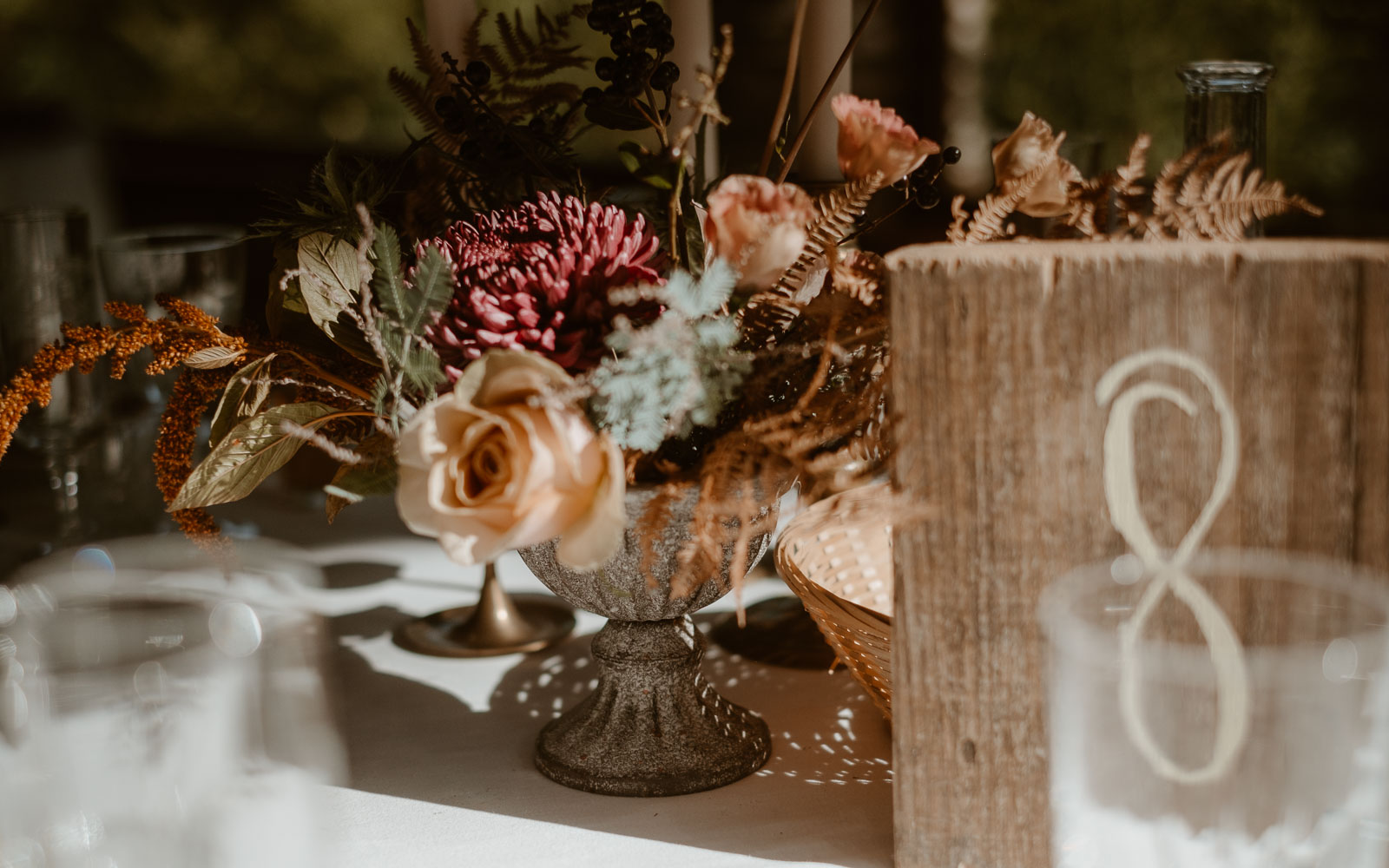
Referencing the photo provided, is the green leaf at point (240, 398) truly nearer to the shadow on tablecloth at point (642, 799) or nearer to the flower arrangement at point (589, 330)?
the flower arrangement at point (589, 330)

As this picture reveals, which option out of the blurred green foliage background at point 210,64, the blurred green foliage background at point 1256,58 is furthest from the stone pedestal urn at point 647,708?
the blurred green foliage background at point 210,64

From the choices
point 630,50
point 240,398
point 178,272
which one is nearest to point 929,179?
point 630,50

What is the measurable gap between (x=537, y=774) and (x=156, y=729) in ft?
1.14

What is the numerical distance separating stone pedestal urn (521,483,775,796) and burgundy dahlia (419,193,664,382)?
0.42 ft

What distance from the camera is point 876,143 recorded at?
56cm

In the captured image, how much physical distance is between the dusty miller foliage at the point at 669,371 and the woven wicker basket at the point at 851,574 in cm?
8

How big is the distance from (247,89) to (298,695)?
3818 mm

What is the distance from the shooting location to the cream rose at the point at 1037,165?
562 millimetres

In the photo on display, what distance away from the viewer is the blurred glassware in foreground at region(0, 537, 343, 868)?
0.32m

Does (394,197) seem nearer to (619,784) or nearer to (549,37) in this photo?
(549,37)

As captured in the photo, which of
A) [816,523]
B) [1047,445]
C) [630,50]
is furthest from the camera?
[816,523]

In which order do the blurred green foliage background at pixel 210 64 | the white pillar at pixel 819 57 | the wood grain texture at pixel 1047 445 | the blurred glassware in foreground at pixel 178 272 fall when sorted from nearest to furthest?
the wood grain texture at pixel 1047 445 → the white pillar at pixel 819 57 → the blurred glassware in foreground at pixel 178 272 → the blurred green foliage background at pixel 210 64

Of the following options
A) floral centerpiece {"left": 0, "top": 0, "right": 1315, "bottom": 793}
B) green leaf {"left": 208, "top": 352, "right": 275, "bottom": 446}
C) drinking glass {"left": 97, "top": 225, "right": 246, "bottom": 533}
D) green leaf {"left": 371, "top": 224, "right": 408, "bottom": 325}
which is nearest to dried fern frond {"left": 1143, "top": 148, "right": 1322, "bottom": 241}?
floral centerpiece {"left": 0, "top": 0, "right": 1315, "bottom": 793}

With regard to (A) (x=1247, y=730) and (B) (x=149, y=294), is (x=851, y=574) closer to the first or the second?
(A) (x=1247, y=730)
